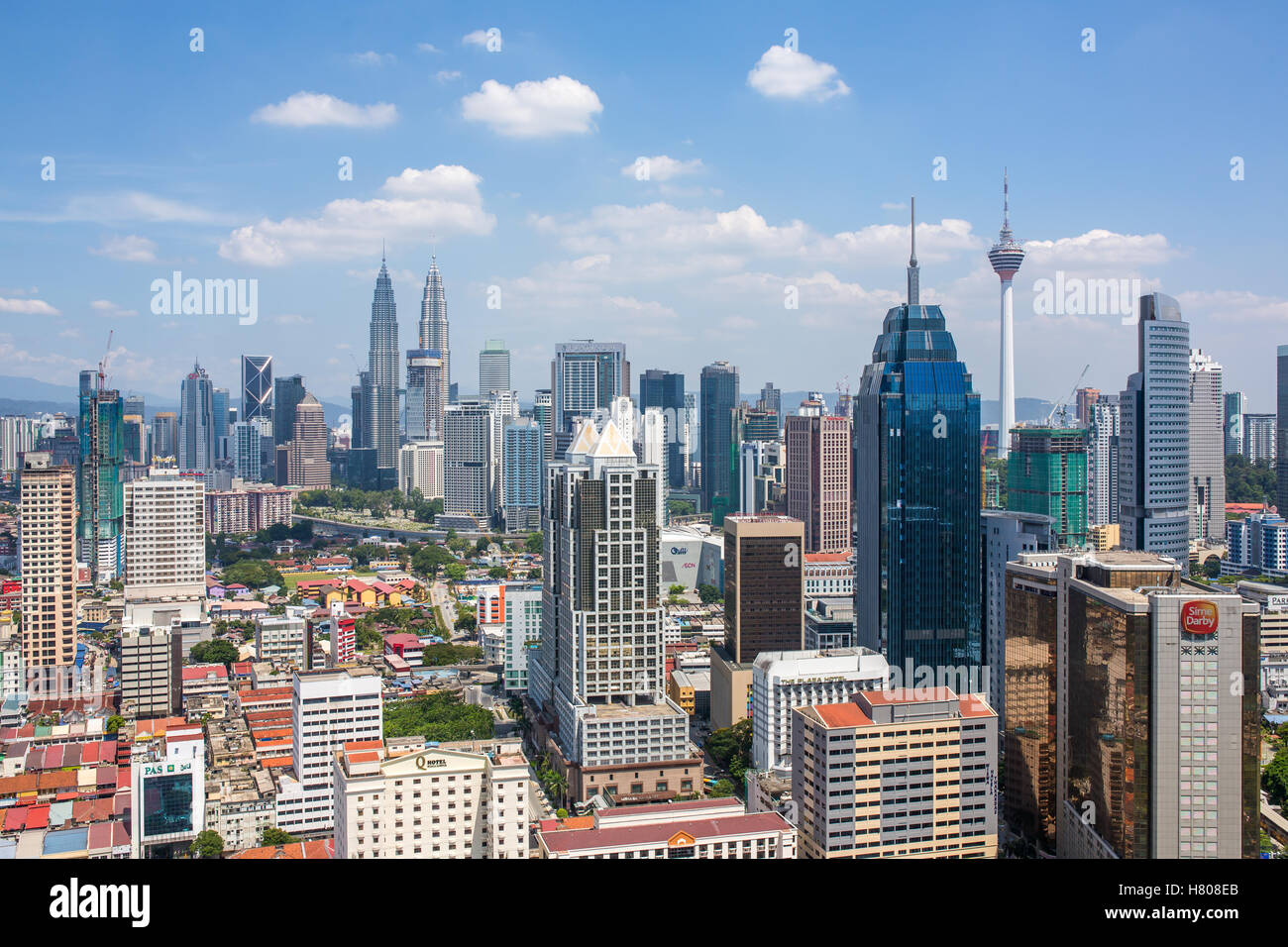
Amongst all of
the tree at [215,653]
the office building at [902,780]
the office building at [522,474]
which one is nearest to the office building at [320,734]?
the office building at [902,780]

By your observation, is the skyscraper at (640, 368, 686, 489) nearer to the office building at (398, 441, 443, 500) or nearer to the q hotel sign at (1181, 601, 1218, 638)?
the office building at (398, 441, 443, 500)

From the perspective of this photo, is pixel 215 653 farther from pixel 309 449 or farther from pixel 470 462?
pixel 309 449

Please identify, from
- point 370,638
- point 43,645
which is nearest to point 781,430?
point 370,638

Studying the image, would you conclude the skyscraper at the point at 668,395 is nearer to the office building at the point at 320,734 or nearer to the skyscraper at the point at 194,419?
the skyscraper at the point at 194,419

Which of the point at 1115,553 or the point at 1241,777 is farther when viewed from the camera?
the point at 1115,553

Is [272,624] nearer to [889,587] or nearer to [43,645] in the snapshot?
[43,645]

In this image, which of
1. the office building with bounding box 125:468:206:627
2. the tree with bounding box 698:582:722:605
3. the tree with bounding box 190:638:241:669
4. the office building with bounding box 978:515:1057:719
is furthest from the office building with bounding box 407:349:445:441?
the office building with bounding box 978:515:1057:719
